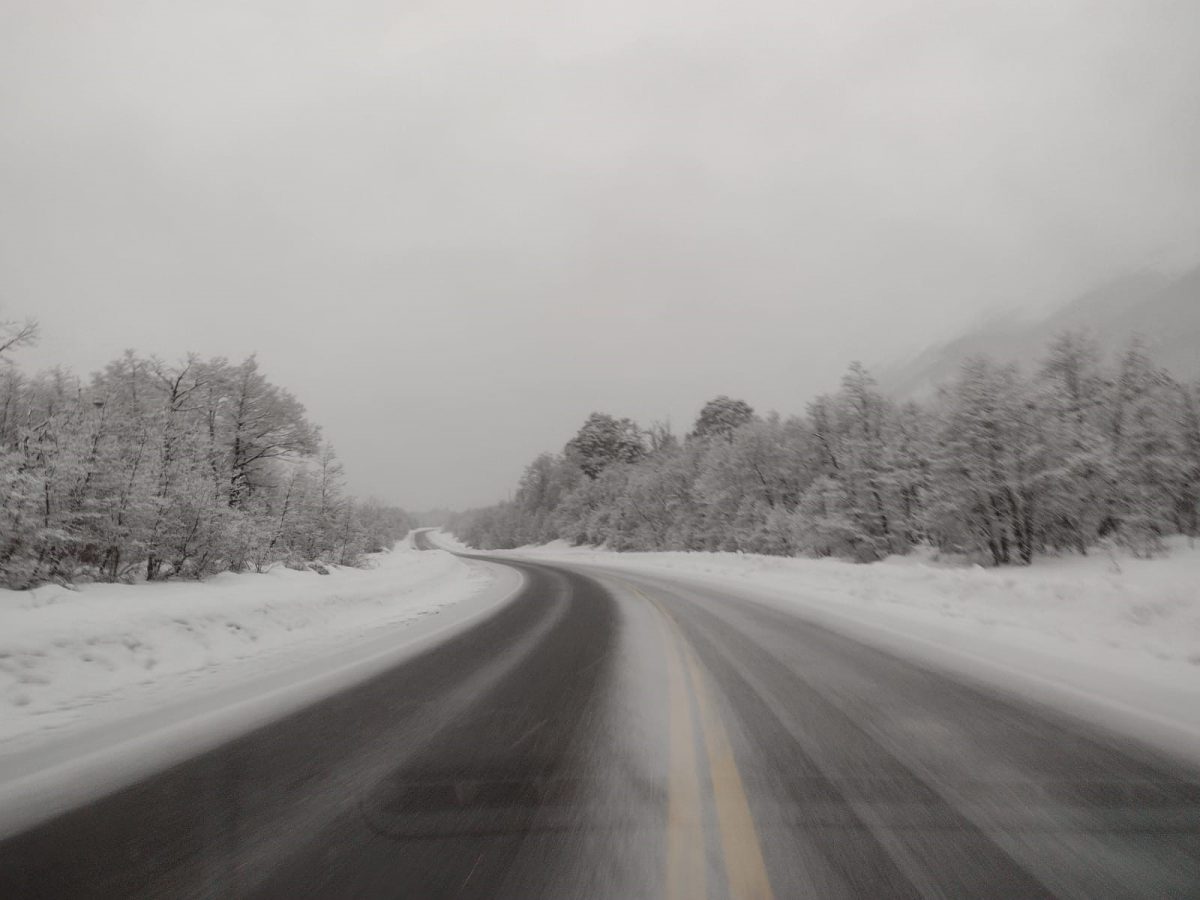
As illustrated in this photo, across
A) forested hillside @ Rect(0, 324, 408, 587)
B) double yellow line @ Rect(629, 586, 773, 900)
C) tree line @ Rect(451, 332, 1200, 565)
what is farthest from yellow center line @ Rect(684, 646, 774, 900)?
tree line @ Rect(451, 332, 1200, 565)

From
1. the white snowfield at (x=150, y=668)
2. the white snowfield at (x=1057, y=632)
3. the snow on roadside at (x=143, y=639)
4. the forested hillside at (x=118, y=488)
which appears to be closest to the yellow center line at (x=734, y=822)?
the white snowfield at (x=1057, y=632)

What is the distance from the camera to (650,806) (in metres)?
2.95

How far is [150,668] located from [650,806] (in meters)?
6.10

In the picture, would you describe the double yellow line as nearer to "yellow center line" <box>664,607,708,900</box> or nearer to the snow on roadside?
"yellow center line" <box>664,607,708,900</box>

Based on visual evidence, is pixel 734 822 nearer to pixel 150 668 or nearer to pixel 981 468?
pixel 150 668

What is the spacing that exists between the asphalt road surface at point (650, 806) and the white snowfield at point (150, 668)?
0.51 m

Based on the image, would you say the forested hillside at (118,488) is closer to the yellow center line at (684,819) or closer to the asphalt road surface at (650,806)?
the asphalt road surface at (650,806)

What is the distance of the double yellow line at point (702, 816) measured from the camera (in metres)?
→ 2.22

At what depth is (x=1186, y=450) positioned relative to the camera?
20625 millimetres

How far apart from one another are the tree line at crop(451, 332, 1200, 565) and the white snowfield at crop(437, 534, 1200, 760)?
566cm

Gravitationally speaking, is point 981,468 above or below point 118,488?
above

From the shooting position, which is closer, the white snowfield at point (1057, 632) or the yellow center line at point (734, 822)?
the yellow center line at point (734, 822)

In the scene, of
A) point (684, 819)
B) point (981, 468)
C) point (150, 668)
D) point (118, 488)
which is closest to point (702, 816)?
point (684, 819)

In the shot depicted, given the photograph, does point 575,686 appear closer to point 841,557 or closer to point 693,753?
point 693,753
